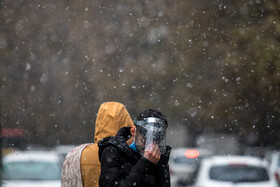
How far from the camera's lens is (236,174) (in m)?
9.59

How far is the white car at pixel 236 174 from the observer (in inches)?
375

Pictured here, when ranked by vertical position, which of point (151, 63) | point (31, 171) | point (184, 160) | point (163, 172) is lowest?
point (184, 160)

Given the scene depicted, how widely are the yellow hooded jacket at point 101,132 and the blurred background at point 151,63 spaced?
15532mm

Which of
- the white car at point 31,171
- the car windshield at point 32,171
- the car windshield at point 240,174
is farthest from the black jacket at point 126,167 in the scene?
the car windshield at point 32,171

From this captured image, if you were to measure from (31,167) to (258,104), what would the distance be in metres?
17.8

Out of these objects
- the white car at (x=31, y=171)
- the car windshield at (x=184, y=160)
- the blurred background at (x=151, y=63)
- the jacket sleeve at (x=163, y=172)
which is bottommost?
the car windshield at (x=184, y=160)

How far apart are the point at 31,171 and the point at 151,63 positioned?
73.9 ft

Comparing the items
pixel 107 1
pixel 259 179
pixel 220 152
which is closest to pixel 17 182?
pixel 259 179

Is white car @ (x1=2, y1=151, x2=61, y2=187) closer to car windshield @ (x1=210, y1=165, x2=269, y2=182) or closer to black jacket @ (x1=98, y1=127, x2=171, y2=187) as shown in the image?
car windshield @ (x1=210, y1=165, x2=269, y2=182)

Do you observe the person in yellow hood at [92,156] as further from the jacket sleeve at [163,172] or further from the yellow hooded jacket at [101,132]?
the jacket sleeve at [163,172]

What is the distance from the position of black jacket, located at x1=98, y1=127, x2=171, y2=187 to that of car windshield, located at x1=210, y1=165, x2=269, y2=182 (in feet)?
20.7

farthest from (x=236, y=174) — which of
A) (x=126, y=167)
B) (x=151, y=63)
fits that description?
(x=151, y=63)

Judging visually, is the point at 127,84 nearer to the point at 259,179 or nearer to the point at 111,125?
the point at 259,179

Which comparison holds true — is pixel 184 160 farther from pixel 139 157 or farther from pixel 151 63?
pixel 139 157
